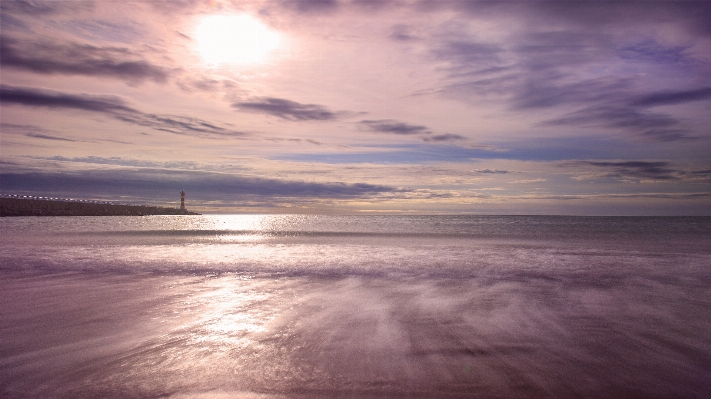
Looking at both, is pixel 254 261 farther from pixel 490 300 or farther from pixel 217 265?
pixel 490 300

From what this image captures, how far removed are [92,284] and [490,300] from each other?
8.70 meters

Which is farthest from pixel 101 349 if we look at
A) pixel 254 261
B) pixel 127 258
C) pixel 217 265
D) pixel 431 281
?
pixel 127 258

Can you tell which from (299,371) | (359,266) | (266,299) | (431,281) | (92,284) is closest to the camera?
(299,371)

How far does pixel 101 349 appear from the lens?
4.86 meters

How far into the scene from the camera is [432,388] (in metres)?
3.90

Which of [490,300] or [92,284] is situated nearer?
[490,300]

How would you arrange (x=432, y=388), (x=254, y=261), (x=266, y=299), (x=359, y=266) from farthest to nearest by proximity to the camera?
(x=254, y=261) < (x=359, y=266) < (x=266, y=299) < (x=432, y=388)

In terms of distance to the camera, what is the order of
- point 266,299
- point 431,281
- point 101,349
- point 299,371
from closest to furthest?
point 299,371
point 101,349
point 266,299
point 431,281

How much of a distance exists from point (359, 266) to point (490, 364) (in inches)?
326

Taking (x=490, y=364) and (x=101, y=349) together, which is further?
(x=101, y=349)

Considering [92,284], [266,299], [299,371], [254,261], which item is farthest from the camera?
[254,261]

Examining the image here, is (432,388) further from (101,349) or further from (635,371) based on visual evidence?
(101,349)

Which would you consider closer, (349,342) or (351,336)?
(349,342)

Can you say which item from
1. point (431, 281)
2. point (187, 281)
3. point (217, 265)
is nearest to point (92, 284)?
point (187, 281)
